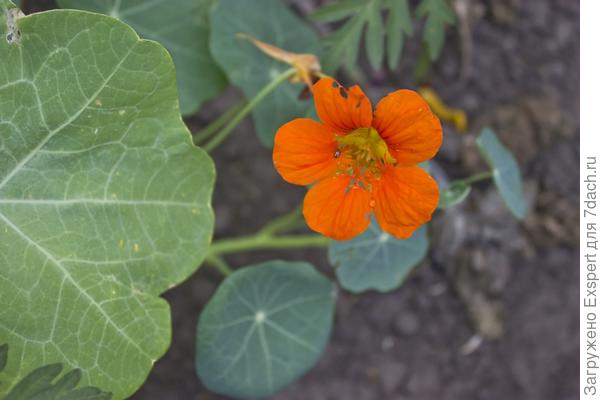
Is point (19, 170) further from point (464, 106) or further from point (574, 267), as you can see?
point (574, 267)

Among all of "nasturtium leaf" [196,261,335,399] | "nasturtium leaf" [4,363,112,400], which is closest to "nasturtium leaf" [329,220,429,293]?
"nasturtium leaf" [196,261,335,399]

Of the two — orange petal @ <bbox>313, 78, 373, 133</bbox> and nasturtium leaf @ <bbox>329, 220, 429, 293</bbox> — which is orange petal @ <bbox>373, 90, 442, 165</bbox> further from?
nasturtium leaf @ <bbox>329, 220, 429, 293</bbox>

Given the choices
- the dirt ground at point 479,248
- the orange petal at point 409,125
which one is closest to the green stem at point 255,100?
the orange petal at point 409,125

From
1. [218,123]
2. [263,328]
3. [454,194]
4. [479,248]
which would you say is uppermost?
[218,123]

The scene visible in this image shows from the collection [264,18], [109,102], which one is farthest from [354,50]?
[109,102]

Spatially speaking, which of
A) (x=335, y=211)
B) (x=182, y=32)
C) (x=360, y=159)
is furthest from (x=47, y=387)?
(x=182, y=32)

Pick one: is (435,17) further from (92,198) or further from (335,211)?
(92,198)
